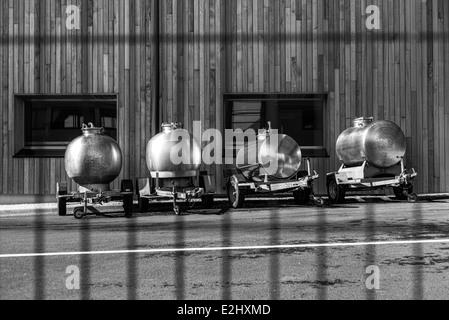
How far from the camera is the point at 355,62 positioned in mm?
16422

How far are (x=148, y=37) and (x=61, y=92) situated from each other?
2.72 m

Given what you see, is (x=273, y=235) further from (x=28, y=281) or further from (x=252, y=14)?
(x=252, y=14)

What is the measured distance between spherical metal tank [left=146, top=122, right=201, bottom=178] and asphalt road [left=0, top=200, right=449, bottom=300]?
4.67ft

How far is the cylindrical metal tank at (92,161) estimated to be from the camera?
41.0 feet

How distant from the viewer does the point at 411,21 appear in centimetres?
1650

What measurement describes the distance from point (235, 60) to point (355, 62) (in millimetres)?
3183

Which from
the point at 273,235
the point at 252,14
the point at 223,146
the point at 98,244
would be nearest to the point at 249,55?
the point at 252,14

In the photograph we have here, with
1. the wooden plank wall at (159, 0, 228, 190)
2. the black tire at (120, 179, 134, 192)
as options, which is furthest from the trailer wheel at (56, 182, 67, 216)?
the wooden plank wall at (159, 0, 228, 190)

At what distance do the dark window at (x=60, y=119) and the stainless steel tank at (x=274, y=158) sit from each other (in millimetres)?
4367

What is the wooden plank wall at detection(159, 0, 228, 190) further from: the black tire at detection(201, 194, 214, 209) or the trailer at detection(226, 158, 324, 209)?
the black tire at detection(201, 194, 214, 209)

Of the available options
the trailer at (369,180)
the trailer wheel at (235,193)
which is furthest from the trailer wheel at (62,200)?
the trailer at (369,180)

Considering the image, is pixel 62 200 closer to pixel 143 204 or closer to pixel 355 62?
pixel 143 204

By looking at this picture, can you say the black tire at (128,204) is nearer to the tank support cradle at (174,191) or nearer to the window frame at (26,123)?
the tank support cradle at (174,191)

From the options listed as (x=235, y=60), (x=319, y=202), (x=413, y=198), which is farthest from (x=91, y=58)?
(x=413, y=198)
